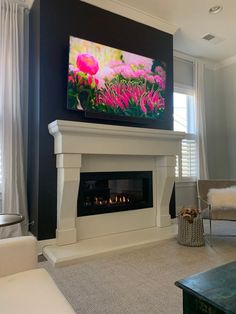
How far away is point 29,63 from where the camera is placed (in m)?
3.24

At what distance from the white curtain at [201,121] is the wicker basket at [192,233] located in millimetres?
1864

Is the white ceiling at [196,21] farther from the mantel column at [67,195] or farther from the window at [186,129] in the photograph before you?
the mantel column at [67,195]

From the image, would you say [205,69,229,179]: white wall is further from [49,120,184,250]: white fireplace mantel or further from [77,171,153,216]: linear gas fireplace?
[77,171,153,216]: linear gas fireplace

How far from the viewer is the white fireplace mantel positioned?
2.69 meters

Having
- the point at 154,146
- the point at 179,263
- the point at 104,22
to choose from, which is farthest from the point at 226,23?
the point at 179,263

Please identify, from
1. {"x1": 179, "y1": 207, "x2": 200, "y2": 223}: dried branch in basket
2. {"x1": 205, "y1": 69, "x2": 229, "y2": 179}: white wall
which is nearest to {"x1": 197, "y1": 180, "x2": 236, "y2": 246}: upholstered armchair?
{"x1": 179, "y1": 207, "x2": 200, "y2": 223}: dried branch in basket

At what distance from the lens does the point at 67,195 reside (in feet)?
9.01

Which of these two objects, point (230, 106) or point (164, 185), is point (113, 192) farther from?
point (230, 106)

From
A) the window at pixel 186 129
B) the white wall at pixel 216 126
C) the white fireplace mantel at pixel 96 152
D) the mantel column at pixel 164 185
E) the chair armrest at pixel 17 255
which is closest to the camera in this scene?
the chair armrest at pixel 17 255

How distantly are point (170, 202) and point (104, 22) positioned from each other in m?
2.76

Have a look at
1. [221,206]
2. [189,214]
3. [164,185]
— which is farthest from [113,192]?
[221,206]

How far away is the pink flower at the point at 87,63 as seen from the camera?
9.73 ft

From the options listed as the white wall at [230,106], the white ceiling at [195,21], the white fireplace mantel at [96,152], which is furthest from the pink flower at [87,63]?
the white wall at [230,106]

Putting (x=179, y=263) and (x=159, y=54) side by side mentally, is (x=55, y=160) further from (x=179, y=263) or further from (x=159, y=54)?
(x=159, y=54)
